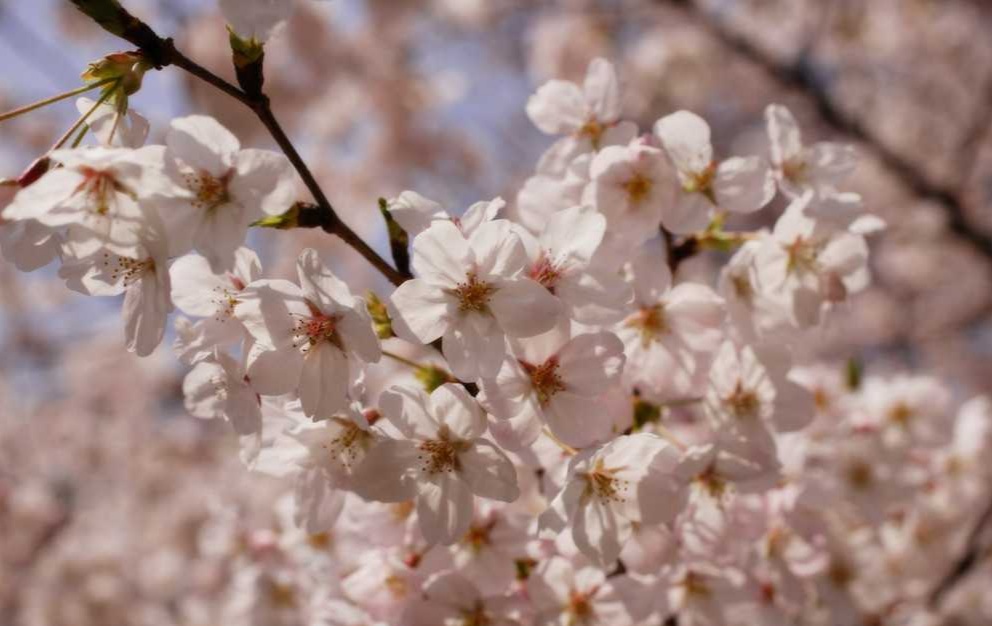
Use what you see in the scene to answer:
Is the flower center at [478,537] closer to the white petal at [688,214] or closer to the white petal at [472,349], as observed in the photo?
the white petal at [472,349]

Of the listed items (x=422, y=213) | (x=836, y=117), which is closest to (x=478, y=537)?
(x=422, y=213)

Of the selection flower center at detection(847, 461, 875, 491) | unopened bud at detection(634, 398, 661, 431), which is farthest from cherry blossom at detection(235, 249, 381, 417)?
flower center at detection(847, 461, 875, 491)

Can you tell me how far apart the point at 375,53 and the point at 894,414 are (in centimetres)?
638

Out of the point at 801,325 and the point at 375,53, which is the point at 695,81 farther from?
the point at 801,325

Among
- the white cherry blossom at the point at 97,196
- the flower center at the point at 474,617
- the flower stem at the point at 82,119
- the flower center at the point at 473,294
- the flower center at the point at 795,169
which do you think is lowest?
the flower center at the point at 474,617

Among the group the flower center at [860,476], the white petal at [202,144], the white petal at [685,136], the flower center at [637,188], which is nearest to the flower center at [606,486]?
the flower center at [637,188]

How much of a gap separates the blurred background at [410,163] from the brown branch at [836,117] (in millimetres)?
15

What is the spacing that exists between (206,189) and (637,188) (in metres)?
0.65

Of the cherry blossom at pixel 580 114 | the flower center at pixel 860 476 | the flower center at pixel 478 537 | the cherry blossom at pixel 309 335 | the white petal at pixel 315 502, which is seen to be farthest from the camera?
the flower center at pixel 860 476

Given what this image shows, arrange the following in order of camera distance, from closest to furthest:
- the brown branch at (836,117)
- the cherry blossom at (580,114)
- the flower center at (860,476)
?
the cherry blossom at (580,114), the flower center at (860,476), the brown branch at (836,117)

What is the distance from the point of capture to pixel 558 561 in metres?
Result: 1.39

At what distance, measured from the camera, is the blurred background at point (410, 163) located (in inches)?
188

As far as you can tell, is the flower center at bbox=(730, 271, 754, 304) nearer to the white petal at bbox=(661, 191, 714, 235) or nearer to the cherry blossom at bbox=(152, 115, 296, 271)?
the white petal at bbox=(661, 191, 714, 235)

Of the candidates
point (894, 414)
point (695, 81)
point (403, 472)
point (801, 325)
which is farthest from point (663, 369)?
point (695, 81)
